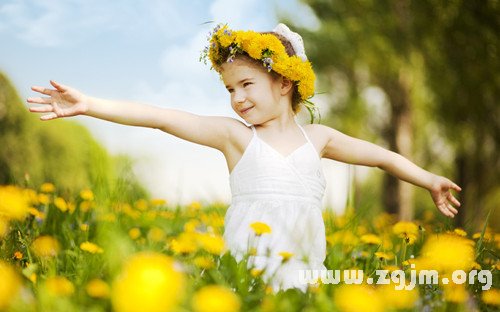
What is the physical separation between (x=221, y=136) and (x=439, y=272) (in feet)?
3.91

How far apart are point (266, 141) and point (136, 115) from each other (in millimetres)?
640

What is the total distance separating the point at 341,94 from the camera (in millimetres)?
12258

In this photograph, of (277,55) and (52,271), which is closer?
(52,271)

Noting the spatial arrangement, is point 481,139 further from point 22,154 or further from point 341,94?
point 22,154

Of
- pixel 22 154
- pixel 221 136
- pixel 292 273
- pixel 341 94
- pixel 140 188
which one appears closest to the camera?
pixel 292 273

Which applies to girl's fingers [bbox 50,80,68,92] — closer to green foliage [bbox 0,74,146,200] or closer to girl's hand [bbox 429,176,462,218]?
girl's hand [bbox 429,176,462,218]

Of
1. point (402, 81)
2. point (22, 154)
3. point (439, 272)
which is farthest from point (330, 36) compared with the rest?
point (439, 272)

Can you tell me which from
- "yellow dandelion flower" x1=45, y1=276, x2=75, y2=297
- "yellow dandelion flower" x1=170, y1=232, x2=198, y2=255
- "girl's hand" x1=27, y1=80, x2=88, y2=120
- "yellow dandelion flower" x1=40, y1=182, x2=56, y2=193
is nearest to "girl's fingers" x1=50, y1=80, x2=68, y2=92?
"girl's hand" x1=27, y1=80, x2=88, y2=120

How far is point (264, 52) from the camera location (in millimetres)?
2859

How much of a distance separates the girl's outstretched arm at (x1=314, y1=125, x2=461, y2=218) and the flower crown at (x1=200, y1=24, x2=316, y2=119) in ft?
0.89

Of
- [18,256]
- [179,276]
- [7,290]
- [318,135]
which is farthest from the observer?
[318,135]

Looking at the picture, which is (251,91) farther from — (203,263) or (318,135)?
(203,263)

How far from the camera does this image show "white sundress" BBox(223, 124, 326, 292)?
2.61 metres

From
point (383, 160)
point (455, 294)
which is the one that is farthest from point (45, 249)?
point (383, 160)
